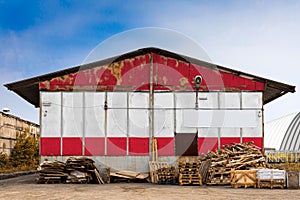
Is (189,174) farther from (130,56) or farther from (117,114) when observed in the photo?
(130,56)

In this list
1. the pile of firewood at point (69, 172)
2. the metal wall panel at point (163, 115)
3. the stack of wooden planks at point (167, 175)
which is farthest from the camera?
the metal wall panel at point (163, 115)

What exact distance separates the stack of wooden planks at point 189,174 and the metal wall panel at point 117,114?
4.20 m

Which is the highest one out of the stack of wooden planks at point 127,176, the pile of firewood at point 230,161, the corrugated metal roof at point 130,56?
the corrugated metal roof at point 130,56

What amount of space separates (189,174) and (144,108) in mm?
4989

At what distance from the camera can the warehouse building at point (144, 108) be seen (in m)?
23.3

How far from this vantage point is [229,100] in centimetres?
2406

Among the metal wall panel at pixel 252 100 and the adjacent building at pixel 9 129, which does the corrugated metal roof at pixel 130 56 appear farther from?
the adjacent building at pixel 9 129

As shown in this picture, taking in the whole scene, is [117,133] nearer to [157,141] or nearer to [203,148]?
[157,141]

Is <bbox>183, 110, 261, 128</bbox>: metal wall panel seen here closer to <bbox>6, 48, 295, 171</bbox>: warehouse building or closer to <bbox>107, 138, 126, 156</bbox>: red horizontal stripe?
<bbox>6, 48, 295, 171</bbox>: warehouse building

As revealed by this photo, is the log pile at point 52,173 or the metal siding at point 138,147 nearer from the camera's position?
the log pile at point 52,173

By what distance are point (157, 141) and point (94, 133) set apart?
345 cm

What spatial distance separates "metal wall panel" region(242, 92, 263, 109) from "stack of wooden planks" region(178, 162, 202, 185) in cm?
525

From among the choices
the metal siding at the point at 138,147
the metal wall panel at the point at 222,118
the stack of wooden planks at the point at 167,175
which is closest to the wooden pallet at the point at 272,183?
the stack of wooden planks at the point at 167,175

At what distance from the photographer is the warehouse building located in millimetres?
23297
